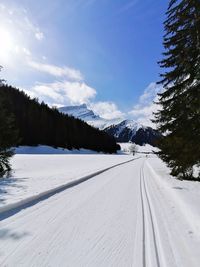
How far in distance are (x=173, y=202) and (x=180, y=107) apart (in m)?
7.07

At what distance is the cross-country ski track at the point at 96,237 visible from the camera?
326 cm

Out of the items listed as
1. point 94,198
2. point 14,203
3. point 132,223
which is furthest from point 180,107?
point 14,203

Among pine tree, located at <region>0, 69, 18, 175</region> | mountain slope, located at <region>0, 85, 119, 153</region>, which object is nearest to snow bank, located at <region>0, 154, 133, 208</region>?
pine tree, located at <region>0, 69, 18, 175</region>

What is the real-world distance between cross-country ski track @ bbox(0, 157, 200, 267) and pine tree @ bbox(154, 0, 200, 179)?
6179 mm

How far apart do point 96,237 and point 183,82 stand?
37.7 ft

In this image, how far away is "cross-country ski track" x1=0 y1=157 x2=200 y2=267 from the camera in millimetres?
3260

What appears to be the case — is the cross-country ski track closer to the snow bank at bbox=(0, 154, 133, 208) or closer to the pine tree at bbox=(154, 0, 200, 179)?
the snow bank at bbox=(0, 154, 133, 208)

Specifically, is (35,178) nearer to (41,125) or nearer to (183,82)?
(183,82)

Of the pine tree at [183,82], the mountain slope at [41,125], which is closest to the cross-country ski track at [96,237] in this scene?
the pine tree at [183,82]

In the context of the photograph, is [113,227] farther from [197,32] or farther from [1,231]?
[197,32]

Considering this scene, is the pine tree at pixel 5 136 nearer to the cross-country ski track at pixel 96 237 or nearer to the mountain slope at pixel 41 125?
the cross-country ski track at pixel 96 237

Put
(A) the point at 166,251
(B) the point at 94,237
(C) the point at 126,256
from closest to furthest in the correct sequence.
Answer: (C) the point at 126,256
(A) the point at 166,251
(B) the point at 94,237

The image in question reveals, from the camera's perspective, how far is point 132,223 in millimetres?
5035

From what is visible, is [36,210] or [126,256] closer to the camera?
[126,256]
